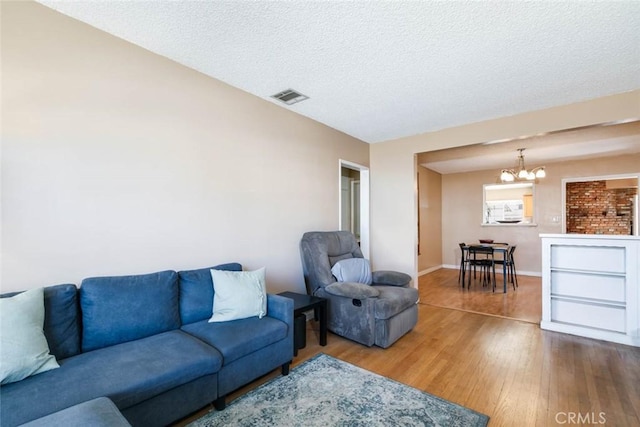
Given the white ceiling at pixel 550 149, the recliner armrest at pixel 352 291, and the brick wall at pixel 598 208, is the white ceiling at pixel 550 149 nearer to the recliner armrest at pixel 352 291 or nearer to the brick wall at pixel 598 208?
the brick wall at pixel 598 208

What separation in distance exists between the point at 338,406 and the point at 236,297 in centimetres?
108

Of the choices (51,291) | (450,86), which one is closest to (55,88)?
(51,291)

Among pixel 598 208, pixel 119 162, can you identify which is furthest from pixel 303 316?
pixel 598 208

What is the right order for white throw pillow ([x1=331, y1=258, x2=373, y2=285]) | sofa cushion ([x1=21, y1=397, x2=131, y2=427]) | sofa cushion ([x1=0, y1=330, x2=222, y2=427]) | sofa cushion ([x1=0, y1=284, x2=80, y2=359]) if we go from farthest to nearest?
1. white throw pillow ([x1=331, y1=258, x2=373, y2=285])
2. sofa cushion ([x1=0, y1=284, x2=80, y2=359])
3. sofa cushion ([x1=0, y1=330, x2=222, y2=427])
4. sofa cushion ([x1=21, y1=397, x2=131, y2=427])

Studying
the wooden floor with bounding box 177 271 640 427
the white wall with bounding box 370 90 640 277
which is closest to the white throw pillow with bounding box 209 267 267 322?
the wooden floor with bounding box 177 271 640 427

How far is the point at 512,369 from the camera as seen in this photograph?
245 centimetres

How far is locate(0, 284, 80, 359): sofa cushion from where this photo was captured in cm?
163

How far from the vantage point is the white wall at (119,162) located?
1738mm

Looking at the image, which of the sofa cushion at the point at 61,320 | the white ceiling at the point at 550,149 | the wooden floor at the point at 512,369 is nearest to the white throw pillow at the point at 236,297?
the wooden floor at the point at 512,369

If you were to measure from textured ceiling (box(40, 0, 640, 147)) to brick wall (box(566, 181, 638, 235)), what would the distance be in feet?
18.7

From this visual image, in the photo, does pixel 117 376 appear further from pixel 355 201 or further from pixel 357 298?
pixel 355 201

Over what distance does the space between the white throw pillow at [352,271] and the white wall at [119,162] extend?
0.69 metres

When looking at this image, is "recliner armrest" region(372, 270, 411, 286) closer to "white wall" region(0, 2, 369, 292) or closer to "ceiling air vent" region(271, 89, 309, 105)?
"white wall" region(0, 2, 369, 292)

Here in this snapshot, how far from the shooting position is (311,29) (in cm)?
200
